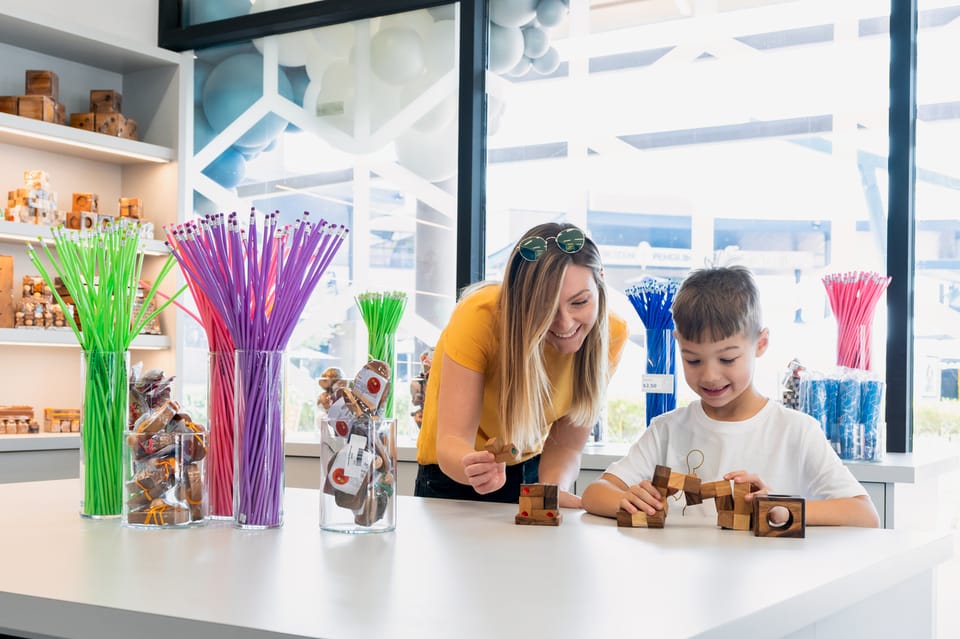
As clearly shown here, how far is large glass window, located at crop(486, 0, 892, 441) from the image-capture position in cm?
307

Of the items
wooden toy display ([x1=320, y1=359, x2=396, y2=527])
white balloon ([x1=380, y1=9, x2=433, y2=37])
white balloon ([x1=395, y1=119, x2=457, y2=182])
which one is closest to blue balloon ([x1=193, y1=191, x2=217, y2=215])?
white balloon ([x1=395, y1=119, x2=457, y2=182])

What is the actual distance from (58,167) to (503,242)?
5.84ft

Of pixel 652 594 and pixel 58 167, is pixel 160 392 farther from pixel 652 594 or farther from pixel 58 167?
pixel 58 167

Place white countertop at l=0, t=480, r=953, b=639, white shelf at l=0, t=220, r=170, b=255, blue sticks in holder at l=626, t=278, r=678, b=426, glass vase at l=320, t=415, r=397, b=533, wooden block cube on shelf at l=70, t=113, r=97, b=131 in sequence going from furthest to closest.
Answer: wooden block cube on shelf at l=70, t=113, r=97, b=131, white shelf at l=0, t=220, r=170, b=255, blue sticks in holder at l=626, t=278, r=678, b=426, glass vase at l=320, t=415, r=397, b=533, white countertop at l=0, t=480, r=953, b=639

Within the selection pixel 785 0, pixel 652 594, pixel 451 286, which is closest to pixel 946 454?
pixel 785 0

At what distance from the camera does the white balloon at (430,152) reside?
3.74 metres

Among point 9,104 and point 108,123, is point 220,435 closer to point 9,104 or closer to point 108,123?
point 9,104

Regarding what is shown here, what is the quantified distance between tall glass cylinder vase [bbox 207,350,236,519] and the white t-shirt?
61 centimetres

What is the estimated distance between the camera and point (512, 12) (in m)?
3.67

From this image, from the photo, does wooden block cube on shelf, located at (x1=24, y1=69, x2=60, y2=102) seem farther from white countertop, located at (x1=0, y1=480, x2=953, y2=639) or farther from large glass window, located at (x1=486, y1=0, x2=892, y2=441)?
white countertop, located at (x1=0, y1=480, x2=953, y2=639)

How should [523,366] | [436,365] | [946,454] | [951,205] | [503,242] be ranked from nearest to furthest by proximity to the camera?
A: [523,366] → [436,365] → [946,454] → [951,205] → [503,242]

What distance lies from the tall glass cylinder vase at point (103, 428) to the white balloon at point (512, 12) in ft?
8.62

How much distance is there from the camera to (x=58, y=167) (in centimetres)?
400

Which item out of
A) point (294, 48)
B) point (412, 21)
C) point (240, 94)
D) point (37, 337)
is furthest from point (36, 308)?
point (412, 21)
